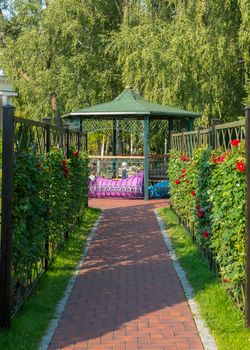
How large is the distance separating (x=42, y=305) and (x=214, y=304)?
1.69 meters

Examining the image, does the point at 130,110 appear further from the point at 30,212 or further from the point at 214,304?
the point at 214,304

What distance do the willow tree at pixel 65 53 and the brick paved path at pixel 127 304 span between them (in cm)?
1587

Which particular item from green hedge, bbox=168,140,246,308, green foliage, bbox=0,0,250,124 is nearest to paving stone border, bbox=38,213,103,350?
green hedge, bbox=168,140,246,308

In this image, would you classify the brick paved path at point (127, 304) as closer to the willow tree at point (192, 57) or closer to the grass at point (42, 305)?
the grass at point (42, 305)

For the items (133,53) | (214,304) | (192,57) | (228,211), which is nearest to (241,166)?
(228,211)

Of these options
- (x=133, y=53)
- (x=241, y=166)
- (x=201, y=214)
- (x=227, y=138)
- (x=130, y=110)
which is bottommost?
(x=201, y=214)

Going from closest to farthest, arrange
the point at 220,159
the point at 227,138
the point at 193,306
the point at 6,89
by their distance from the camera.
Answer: the point at 193,306 < the point at 220,159 < the point at 227,138 < the point at 6,89

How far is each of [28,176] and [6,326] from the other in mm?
1395

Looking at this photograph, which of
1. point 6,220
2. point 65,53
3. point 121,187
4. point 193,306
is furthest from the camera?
point 65,53

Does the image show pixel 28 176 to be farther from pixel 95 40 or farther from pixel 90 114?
pixel 95 40

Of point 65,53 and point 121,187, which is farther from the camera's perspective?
point 65,53

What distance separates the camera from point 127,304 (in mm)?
5535

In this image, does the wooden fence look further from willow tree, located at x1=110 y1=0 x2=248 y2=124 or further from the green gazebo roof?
willow tree, located at x1=110 y1=0 x2=248 y2=124

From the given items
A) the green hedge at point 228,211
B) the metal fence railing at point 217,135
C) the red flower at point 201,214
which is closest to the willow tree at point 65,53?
the metal fence railing at point 217,135
